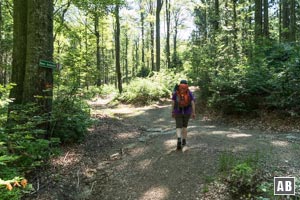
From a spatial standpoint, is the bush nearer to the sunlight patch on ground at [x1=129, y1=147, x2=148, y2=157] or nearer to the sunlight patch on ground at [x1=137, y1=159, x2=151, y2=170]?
the sunlight patch on ground at [x1=129, y1=147, x2=148, y2=157]

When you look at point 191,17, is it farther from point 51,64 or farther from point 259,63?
point 51,64

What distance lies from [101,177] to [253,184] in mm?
3176

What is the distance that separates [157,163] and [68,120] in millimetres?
2674

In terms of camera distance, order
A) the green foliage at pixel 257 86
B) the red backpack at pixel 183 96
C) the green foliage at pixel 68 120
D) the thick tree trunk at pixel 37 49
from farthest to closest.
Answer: the green foliage at pixel 257 86, the green foliage at pixel 68 120, the red backpack at pixel 183 96, the thick tree trunk at pixel 37 49

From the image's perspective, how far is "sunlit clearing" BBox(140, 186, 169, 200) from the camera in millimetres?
5383

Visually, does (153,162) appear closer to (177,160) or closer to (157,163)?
(157,163)

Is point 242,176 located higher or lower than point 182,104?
lower

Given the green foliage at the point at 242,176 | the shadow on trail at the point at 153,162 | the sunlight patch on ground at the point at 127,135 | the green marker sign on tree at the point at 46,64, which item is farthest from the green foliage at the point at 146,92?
the green foliage at the point at 242,176

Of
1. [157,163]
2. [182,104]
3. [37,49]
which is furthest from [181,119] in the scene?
[37,49]

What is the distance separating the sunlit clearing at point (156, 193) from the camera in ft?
17.7

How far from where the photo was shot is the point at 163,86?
1808 cm

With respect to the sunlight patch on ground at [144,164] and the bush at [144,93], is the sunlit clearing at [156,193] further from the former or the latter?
the bush at [144,93]

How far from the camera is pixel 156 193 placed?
217 inches

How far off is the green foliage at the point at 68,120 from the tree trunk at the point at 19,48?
96cm
